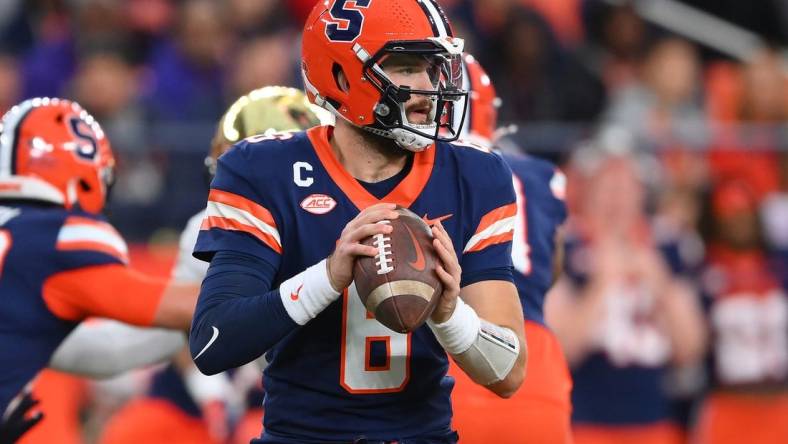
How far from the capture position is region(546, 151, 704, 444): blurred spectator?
727cm

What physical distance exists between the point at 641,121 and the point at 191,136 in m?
3.07

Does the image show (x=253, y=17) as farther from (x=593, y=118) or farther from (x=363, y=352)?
(x=363, y=352)

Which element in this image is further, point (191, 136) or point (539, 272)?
point (191, 136)

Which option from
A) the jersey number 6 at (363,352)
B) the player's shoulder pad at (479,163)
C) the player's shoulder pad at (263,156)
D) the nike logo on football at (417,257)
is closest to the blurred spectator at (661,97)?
the player's shoulder pad at (479,163)

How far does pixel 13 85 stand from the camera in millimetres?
9320

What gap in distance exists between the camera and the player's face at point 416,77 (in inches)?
137

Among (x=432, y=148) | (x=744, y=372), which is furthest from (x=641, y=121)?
(x=432, y=148)

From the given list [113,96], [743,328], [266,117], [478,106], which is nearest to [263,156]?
[266,117]

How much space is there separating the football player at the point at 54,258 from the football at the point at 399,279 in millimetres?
1592

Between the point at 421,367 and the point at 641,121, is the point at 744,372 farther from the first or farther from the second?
the point at 421,367

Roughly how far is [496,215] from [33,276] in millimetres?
1705

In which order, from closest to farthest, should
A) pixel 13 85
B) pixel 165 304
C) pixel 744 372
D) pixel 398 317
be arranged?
pixel 398 317, pixel 165 304, pixel 744 372, pixel 13 85

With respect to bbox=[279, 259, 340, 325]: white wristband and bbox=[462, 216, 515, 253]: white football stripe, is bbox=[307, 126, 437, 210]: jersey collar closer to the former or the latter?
bbox=[462, 216, 515, 253]: white football stripe

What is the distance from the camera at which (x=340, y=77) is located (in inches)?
142
